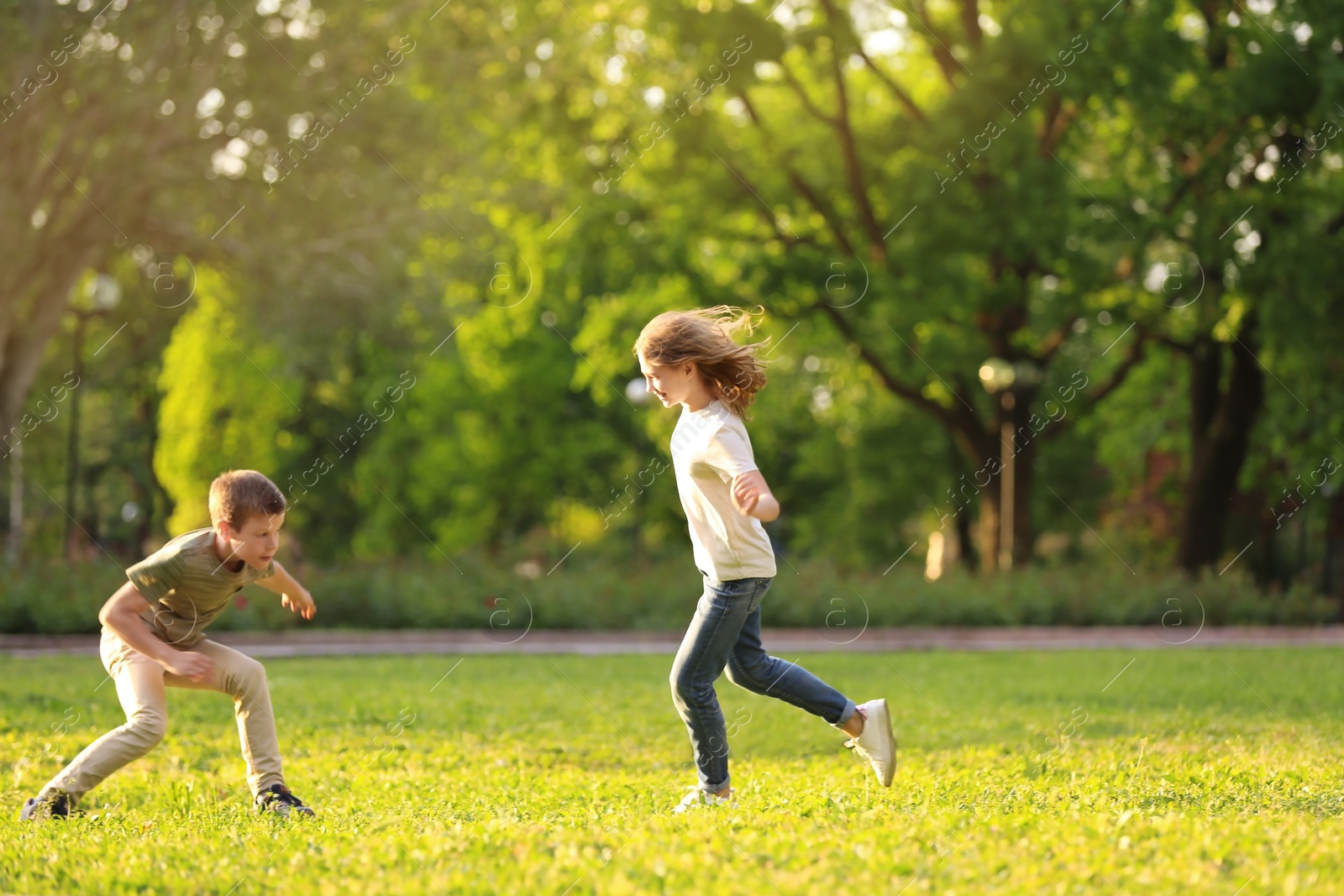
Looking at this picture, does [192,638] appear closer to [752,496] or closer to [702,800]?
[702,800]

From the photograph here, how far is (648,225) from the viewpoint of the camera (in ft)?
80.3

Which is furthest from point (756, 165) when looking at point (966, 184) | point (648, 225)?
point (966, 184)

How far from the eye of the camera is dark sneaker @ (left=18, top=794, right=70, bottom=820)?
5.50m

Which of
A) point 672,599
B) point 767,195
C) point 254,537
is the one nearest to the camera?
point 254,537

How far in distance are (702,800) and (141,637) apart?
7.72ft

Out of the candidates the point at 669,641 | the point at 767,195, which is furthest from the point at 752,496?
the point at 767,195

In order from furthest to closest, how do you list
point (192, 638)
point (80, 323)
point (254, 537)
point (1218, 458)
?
point (80, 323) < point (1218, 458) < point (192, 638) < point (254, 537)

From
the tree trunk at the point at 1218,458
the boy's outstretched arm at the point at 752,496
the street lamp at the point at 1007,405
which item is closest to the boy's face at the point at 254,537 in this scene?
the boy's outstretched arm at the point at 752,496

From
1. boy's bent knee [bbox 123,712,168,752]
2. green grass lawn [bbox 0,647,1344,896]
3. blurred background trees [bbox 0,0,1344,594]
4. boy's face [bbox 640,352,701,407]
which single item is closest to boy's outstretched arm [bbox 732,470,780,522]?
boy's face [bbox 640,352,701,407]

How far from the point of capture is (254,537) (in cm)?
552

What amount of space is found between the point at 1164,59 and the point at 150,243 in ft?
53.7

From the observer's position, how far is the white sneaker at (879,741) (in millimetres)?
5770

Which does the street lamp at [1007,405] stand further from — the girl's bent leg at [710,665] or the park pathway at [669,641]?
the girl's bent leg at [710,665]

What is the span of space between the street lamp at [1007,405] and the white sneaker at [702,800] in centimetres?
1746
